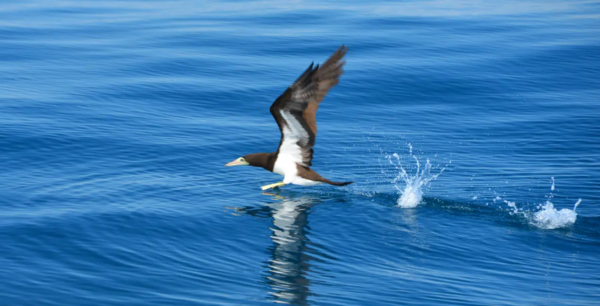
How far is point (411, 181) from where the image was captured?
1599 cm

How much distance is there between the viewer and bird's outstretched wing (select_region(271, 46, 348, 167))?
42.4 feet

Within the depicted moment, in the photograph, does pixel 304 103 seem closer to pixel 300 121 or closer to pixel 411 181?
pixel 300 121

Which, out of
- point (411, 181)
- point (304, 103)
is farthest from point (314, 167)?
point (304, 103)

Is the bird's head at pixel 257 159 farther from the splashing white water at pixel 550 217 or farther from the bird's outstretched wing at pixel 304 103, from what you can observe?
the splashing white water at pixel 550 217

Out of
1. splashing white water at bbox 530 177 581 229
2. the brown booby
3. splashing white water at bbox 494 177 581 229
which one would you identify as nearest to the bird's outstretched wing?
the brown booby

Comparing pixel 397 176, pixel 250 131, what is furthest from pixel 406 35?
pixel 397 176

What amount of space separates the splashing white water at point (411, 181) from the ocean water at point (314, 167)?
61mm

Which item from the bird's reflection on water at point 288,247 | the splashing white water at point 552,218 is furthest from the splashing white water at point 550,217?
the bird's reflection on water at point 288,247

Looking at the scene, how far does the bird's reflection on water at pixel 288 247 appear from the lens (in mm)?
11445

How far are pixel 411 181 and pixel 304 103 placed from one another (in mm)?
3744

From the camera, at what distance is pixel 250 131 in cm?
2078

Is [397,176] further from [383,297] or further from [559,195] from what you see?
[383,297]

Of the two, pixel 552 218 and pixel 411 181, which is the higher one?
pixel 411 181

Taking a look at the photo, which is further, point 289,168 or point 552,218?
point 289,168
